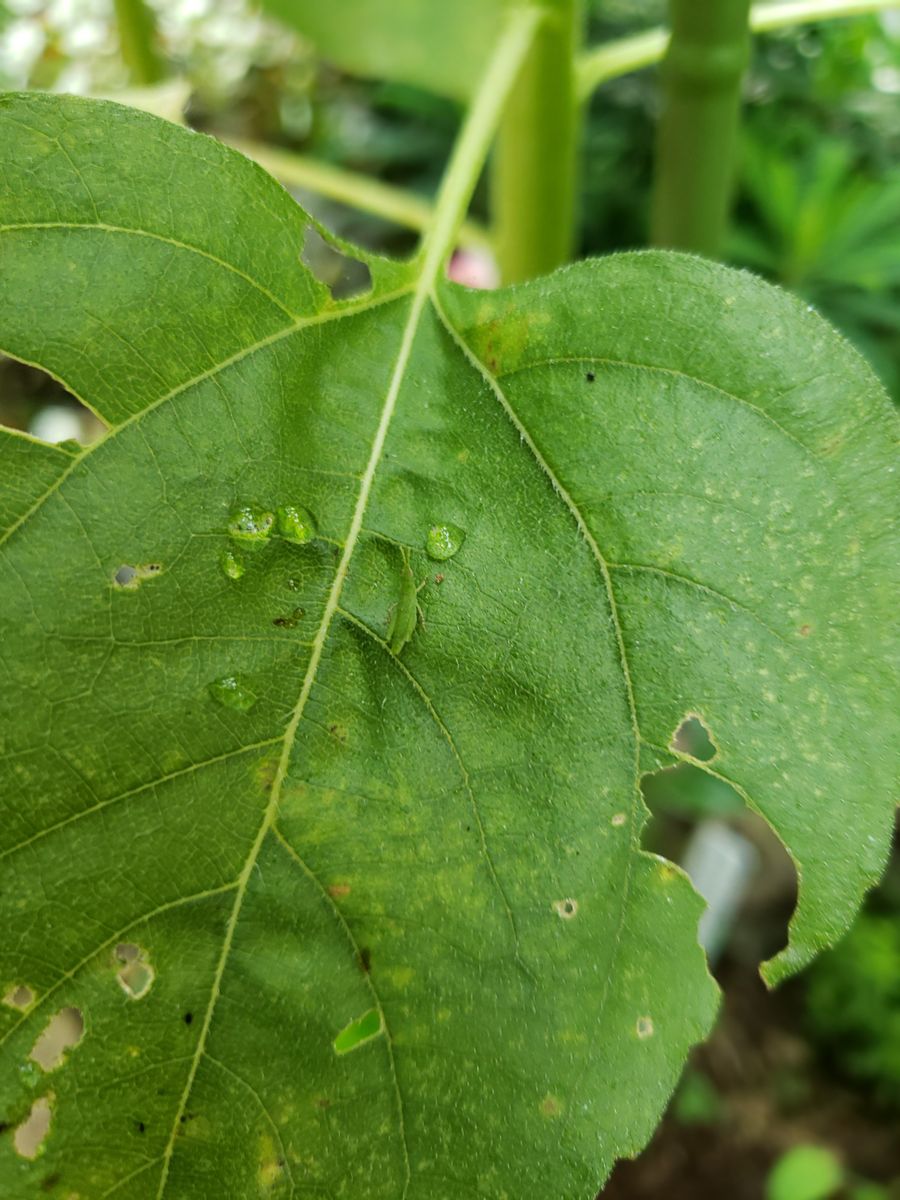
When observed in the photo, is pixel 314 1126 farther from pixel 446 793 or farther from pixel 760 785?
pixel 760 785

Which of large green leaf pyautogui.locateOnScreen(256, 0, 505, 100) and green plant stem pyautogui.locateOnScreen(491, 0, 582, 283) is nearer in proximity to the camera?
green plant stem pyautogui.locateOnScreen(491, 0, 582, 283)

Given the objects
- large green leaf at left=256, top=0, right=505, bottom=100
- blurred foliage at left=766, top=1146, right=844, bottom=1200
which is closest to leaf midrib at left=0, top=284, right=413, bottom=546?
large green leaf at left=256, top=0, right=505, bottom=100

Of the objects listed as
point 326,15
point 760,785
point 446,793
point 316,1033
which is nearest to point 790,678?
point 760,785

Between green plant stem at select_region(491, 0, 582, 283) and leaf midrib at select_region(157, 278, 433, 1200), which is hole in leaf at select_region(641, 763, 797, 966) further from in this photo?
leaf midrib at select_region(157, 278, 433, 1200)

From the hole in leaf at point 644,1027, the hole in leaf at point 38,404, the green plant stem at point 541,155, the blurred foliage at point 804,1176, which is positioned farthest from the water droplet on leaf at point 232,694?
the blurred foliage at point 804,1176

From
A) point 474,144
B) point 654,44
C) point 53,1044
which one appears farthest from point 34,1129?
point 654,44

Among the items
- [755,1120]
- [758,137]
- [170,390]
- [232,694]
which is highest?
[758,137]

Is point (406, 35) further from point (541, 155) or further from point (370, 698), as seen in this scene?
point (370, 698)
